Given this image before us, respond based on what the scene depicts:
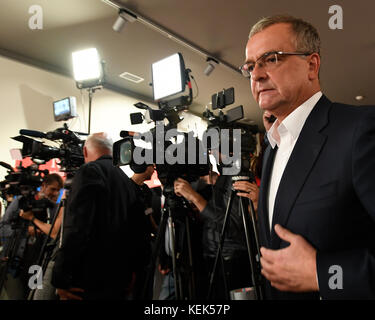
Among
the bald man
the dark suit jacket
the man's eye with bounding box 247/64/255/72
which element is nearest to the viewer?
the dark suit jacket

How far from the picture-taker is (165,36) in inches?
136

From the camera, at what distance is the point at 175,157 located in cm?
146

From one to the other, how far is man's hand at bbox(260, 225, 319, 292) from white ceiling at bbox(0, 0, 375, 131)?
282cm

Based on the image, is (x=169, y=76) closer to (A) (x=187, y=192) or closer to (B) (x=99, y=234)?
(A) (x=187, y=192)

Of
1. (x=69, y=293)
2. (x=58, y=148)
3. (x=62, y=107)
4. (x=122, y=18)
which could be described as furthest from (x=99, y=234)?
(x=122, y=18)

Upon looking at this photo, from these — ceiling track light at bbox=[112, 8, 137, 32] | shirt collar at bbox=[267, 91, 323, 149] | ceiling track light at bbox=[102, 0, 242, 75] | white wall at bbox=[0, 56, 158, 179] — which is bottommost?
shirt collar at bbox=[267, 91, 323, 149]

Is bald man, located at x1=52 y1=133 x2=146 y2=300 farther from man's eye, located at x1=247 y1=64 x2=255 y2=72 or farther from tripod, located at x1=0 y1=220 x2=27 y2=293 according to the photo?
tripod, located at x1=0 y1=220 x2=27 y2=293

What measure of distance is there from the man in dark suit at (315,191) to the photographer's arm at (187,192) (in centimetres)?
67

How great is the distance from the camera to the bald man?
139 centimetres

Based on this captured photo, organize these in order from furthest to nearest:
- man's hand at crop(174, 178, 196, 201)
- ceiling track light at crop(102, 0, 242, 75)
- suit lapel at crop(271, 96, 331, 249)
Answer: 1. ceiling track light at crop(102, 0, 242, 75)
2. man's hand at crop(174, 178, 196, 201)
3. suit lapel at crop(271, 96, 331, 249)

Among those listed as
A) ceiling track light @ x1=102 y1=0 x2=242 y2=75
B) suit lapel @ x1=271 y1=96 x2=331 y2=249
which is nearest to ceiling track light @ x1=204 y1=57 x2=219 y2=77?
ceiling track light @ x1=102 y1=0 x2=242 y2=75

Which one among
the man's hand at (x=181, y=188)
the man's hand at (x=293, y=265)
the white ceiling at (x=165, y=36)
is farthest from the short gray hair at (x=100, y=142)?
the white ceiling at (x=165, y=36)

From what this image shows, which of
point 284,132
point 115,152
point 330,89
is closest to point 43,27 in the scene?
point 115,152
